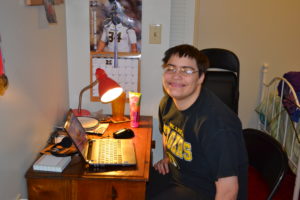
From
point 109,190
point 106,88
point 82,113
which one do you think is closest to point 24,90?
point 106,88

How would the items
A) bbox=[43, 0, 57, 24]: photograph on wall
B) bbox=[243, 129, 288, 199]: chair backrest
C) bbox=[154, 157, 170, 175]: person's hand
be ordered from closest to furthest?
bbox=[243, 129, 288, 199]: chair backrest < bbox=[43, 0, 57, 24]: photograph on wall < bbox=[154, 157, 170, 175]: person's hand

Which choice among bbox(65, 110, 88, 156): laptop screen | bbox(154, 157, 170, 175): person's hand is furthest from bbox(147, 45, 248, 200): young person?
bbox(65, 110, 88, 156): laptop screen

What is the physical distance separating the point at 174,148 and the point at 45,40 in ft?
2.62

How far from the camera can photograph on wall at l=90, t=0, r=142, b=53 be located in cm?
193

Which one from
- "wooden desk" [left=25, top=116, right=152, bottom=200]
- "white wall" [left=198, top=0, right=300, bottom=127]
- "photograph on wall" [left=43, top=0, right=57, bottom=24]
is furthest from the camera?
"white wall" [left=198, top=0, right=300, bottom=127]

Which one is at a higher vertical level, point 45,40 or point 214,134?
point 45,40

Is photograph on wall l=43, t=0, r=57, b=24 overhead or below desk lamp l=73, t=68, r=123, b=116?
overhead

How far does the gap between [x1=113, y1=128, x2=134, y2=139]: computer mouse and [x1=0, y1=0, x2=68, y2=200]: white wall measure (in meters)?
0.34

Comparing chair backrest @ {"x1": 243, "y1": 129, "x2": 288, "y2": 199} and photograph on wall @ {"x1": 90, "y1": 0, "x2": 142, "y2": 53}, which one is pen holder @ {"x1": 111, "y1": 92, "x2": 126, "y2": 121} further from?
chair backrest @ {"x1": 243, "y1": 129, "x2": 288, "y2": 199}

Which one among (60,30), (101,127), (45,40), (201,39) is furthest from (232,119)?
(201,39)

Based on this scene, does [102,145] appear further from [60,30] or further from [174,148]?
[60,30]

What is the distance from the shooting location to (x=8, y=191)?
1.23 m

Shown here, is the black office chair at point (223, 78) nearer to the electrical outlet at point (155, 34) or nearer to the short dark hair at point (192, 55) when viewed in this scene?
the electrical outlet at point (155, 34)

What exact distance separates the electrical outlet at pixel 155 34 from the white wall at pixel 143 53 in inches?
0.8
